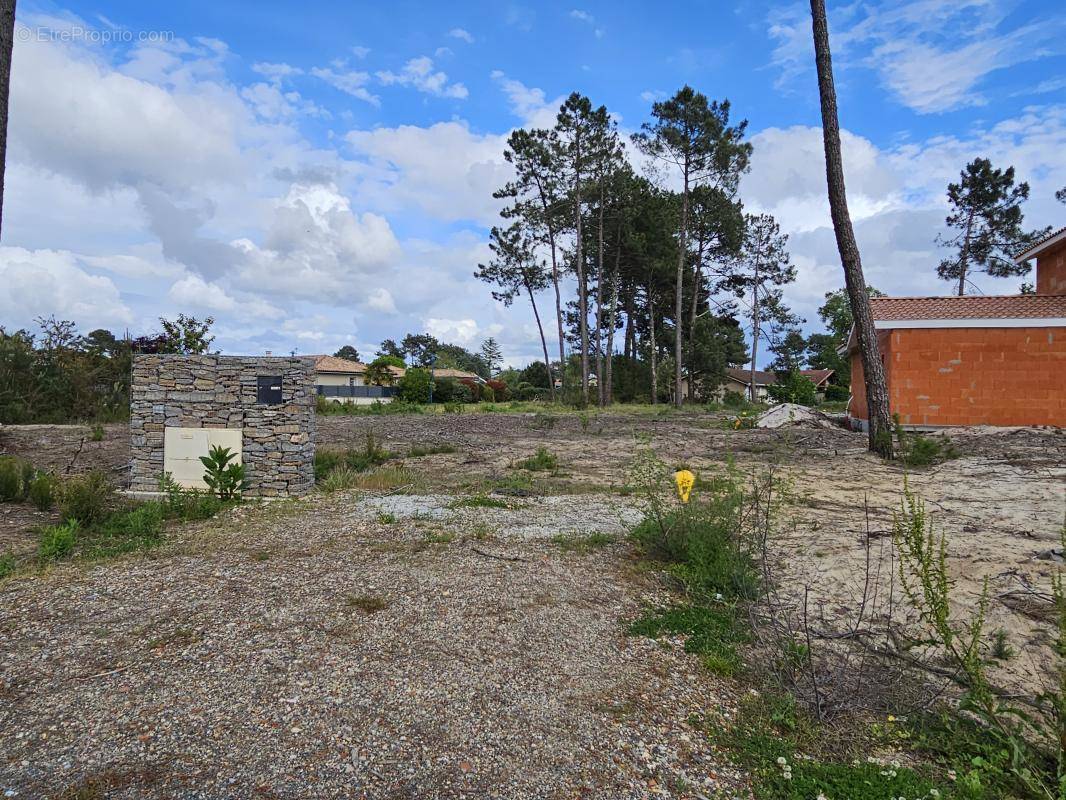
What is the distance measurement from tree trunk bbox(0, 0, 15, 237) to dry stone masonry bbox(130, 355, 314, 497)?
283 centimetres

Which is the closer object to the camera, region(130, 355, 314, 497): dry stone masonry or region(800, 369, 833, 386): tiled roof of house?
region(130, 355, 314, 497): dry stone masonry

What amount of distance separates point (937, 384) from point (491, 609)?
15527 mm

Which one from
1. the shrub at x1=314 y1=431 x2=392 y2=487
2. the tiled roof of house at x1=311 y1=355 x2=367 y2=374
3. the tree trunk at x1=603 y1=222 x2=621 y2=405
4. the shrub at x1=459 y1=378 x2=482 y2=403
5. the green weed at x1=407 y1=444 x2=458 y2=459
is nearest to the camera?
the shrub at x1=314 y1=431 x2=392 y2=487

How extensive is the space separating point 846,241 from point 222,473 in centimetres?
1153

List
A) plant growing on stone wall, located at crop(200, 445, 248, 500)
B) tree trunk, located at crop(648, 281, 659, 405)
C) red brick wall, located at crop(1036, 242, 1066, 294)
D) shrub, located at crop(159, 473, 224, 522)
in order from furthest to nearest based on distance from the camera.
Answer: tree trunk, located at crop(648, 281, 659, 405) < red brick wall, located at crop(1036, 242, 1066, 294) < plant growing on stone wall, located at crop(200, 445, 248, 500) < shrub, located at crop(159, 473, 224, 522)

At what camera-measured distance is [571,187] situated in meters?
32.9

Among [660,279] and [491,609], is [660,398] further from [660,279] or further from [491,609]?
[491,609]

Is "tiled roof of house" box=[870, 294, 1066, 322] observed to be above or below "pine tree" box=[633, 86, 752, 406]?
below

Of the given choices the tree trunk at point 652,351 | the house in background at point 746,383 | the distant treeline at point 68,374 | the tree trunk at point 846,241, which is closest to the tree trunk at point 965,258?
the house in background at point 746,383

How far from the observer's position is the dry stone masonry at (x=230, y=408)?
316 inches

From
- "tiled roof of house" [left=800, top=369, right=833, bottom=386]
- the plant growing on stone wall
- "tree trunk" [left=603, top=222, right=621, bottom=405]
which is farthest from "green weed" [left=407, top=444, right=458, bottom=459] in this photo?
"tiled roof of house" [left=800, top=369, right=833, bottom=386]

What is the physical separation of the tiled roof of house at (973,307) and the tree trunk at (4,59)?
56.1 feet

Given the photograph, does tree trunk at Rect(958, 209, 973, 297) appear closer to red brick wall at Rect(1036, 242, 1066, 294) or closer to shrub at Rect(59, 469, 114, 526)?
red brick wall at Rect(1036, 242, 1066, 294)

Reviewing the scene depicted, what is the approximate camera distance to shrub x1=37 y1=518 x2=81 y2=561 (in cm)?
533
